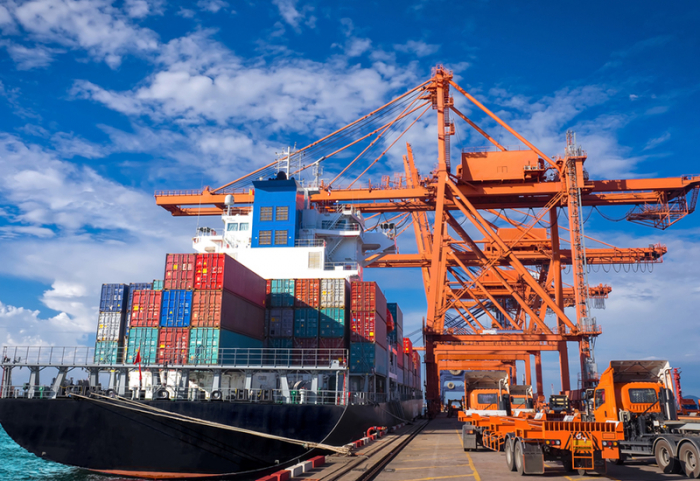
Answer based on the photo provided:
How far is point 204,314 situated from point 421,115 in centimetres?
2340

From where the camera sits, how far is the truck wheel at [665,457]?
12562 millimetres

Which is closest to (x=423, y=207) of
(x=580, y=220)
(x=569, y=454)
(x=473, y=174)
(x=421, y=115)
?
(x=473, y=174)

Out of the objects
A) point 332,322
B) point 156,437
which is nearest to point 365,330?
point 332,322

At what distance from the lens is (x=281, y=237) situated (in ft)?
111

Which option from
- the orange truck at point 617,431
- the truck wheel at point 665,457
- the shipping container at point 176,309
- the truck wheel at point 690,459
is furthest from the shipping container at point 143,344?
the truck wheel at point 690,459

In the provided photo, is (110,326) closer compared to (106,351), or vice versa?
(106,351)

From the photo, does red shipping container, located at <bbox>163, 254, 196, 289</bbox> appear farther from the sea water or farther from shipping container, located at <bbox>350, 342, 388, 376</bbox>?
shipping container, located at <bbox>350, 342, 388, 376</bbox>

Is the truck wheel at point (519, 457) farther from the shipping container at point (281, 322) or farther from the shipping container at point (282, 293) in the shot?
the shipping container at point (282, 293)

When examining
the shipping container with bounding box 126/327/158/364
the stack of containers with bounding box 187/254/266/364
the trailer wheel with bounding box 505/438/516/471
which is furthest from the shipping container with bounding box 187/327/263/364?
the trailer wheel with bounding box 505/438/516/471

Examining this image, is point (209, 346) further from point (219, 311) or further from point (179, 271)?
point (179, 271)

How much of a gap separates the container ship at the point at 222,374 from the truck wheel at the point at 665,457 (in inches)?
→ 323

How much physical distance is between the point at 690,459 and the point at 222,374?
53.1 ft

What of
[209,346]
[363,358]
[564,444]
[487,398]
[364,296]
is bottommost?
[564,444]

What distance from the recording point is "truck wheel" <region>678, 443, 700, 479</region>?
38.2 feet
